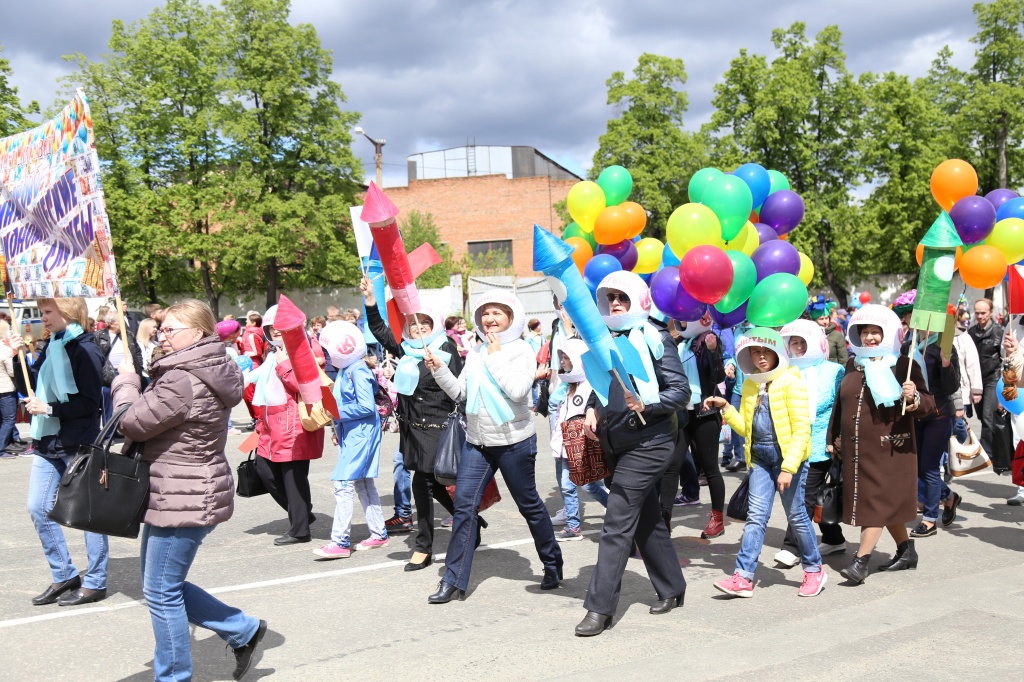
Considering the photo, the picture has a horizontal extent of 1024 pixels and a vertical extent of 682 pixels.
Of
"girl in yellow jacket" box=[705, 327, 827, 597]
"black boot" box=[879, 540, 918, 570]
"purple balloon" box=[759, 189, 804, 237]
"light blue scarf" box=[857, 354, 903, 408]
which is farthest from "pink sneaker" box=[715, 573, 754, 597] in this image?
"purple balloon" box=[759, 189, 804, 237]

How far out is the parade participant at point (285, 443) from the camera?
7.23 metres

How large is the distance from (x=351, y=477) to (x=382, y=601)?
1.37 meters

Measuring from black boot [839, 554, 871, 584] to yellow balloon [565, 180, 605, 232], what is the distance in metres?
4.48

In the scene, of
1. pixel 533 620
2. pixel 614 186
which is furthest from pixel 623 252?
pixel 533 620

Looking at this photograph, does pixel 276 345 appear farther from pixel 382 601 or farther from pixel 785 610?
pixel 785 610

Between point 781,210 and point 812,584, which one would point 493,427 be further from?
point 781,210

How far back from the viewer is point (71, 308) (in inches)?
225

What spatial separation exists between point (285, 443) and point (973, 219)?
5388 mm

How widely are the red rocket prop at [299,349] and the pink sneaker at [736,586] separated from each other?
3.03 meters

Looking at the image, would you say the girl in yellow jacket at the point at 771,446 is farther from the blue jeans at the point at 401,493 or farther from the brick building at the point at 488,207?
the brick building at the point at 488,207

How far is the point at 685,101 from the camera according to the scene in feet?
120

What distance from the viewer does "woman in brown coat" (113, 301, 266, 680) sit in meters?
4.04

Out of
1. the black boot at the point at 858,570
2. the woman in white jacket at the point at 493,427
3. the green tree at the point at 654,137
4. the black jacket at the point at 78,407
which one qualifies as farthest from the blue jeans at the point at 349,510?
the green tree at the point at 654,137

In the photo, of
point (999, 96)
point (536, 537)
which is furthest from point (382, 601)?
point (999, 96)
